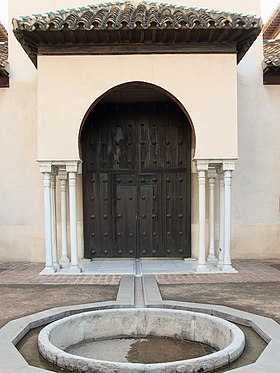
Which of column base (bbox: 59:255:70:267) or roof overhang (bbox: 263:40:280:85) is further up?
roof overhang (bbox: 263:40:280:85)

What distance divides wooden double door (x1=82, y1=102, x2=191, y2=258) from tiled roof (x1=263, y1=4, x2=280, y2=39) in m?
6.36

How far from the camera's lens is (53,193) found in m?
8.83

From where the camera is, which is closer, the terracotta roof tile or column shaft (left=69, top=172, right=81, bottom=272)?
column shaft (left=69, top=172, right=81, bottom=272)

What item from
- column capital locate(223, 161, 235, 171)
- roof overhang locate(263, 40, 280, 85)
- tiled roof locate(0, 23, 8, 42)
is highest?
tiled roof locate(0, 23, 8, 42)

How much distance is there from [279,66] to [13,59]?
5911 mm

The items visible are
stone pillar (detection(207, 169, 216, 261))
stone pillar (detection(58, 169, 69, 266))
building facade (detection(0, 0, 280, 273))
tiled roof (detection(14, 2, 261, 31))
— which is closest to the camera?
tiled roof (detection(14, 2, 261, 31))

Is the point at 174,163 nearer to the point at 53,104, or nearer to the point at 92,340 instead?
the point at 53,104

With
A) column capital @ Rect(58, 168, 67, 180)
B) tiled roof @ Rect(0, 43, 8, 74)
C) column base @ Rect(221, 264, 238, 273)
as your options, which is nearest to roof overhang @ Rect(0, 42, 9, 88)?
tiled roof @ Rect(0, 43, 8, 74)

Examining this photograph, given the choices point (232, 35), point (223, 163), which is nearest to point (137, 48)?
point (232, 35)

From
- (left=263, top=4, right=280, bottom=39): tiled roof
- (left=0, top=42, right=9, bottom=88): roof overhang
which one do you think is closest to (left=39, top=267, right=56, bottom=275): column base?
(left=0, top=42, right=9, bottom=88): roof overhang

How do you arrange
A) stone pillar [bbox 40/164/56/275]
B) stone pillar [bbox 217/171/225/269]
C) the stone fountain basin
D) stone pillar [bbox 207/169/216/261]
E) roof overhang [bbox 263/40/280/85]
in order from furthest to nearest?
roof overhang [bbox 263/40/280/85] < stone pillar [bbox 207/169/216/261] < stone pillar [bbox 217/171/225/269] < stone pillar [bbox 40/164/56/275] < the stone fountain basin

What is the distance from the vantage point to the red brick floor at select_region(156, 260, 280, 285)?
24.5ft

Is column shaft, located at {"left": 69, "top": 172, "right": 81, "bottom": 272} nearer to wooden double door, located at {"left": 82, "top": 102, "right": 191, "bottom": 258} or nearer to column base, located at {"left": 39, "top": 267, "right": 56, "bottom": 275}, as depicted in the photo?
column base, located at {"left": 39, "top": 267, "right": 56, "bottom": 275}

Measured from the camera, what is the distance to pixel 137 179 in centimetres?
988
